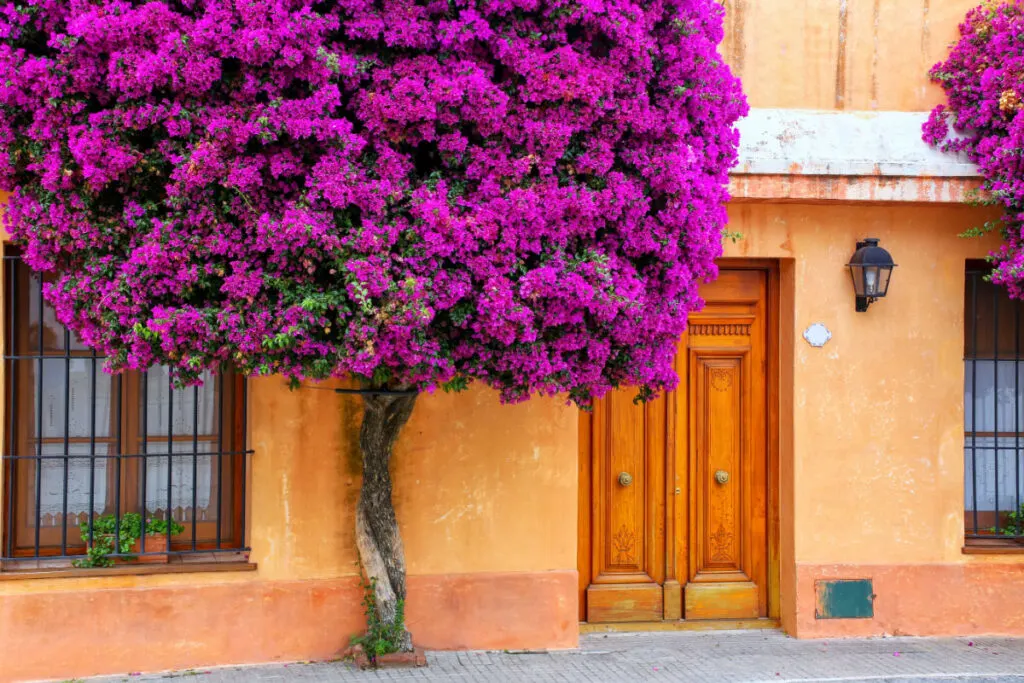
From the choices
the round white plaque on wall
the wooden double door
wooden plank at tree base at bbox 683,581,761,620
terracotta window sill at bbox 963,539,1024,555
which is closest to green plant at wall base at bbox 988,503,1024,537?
terracotta window sill at bbox 963,539,1024,555

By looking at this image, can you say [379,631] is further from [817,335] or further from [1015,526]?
[1015,526]

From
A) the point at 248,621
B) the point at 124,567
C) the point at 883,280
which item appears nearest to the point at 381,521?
the point at 248,621

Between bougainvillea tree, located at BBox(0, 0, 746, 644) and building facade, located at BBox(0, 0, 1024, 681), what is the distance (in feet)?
4.92

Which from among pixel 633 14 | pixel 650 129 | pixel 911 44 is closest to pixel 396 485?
pixel 650 129

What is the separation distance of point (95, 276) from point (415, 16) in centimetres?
197

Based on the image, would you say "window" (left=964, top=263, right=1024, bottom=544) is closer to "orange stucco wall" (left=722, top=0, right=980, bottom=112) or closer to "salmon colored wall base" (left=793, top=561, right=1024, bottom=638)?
"salmon colored wall base" (left=793, top=561, right=1024, bottom=638)

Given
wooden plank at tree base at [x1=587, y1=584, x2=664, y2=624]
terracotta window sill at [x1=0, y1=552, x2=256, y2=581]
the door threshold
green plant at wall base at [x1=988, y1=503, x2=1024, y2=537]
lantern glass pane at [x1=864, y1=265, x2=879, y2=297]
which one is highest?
lantern glass pane at [x1=864, y1=265, x2=879, y2=297]

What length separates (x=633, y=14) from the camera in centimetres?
509

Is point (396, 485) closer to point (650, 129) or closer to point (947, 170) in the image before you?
point (650, 129)

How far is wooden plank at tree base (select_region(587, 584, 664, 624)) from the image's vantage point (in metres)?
7.12

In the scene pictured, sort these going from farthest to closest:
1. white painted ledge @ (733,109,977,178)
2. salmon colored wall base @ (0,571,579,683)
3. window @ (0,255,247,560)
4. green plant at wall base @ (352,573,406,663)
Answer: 1. white painted ledge @ (733,109,977,178)
2. window @ (0,255,247,560)
3. green plant at wall base @ (352,573,406,663)
4. salmon colored wall base @ (0,571,579,683)

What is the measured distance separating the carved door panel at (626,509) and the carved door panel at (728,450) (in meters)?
0.24

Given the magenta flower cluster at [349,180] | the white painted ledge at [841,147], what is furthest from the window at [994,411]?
the magenta flower cluster at [349,180]

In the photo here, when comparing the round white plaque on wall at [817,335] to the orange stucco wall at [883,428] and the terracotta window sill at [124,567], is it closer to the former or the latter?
the orange stucco wall at [883,428]
